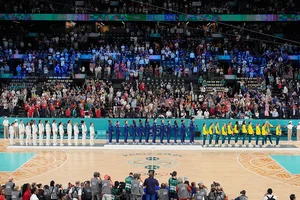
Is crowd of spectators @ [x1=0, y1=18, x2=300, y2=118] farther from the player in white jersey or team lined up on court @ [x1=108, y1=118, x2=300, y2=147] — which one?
the player in white jersey

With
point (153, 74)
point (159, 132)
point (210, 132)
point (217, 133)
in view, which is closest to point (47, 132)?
point (159, 132)

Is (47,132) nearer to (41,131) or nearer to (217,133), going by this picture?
(41,131)

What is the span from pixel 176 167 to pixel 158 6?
76.9 ft

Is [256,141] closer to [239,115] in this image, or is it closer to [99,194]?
[239,115]

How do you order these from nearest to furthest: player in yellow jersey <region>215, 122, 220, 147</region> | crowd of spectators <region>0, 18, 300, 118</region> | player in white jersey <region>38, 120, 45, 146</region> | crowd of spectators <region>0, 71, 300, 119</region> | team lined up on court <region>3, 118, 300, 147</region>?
player in yellow jersey <region>215, 122, 220, 147</region>
team lined up on court <region>3, 118, 300, 147</region>
player in white jersey <region>38, 120, 45, 146</region>
crowd of spectators <region>0, 71, 300, 119</region>
crowd of spectators <region>0, 18, 300, 118</region>

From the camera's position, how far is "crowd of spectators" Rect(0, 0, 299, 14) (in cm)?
4097

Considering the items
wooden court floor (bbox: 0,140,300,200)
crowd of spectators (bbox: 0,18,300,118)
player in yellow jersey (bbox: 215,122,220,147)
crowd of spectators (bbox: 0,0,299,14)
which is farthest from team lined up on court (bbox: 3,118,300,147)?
crowd of spectators (bbox: 0,0,299,14)

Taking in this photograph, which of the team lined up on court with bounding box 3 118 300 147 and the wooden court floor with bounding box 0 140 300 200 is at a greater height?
the team lined up on court with bounding box 3 118 300 147

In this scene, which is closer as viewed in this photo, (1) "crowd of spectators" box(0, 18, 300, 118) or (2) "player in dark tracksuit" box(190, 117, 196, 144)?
(2) "player in dark tracksuit" box(190, 117, 196, 144)

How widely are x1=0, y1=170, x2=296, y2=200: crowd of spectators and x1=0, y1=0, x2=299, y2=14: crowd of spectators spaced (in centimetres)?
2785

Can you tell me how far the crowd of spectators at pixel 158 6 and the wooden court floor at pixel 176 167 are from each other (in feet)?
60.4

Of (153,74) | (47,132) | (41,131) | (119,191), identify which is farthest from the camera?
(153,74)

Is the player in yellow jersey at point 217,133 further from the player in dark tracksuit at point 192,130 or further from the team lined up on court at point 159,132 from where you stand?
the player in dark tracksuit at point 192,130

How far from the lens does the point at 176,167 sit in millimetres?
21516
